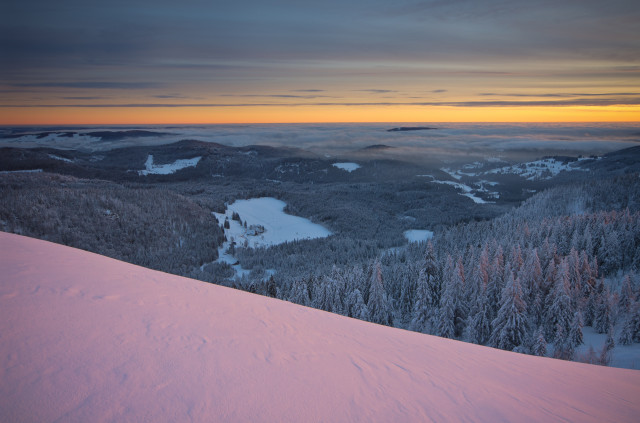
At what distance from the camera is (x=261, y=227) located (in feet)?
276

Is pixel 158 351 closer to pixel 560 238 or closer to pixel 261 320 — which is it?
pixel 261 320

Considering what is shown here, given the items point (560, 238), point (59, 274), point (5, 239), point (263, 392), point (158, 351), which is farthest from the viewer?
point (560, 238)

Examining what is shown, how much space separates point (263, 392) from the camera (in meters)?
4.89

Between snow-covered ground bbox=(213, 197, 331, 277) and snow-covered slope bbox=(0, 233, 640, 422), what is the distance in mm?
48706

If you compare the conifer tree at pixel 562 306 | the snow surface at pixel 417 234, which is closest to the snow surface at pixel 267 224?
the snow surface at pixel 417 234

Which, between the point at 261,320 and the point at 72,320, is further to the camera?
the point at 261,320

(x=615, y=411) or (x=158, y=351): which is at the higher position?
(x=158, y=351)

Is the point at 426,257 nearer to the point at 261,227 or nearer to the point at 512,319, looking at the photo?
the point at 512,319

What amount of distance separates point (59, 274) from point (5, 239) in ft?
15.7

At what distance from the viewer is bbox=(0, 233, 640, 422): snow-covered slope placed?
4.36m

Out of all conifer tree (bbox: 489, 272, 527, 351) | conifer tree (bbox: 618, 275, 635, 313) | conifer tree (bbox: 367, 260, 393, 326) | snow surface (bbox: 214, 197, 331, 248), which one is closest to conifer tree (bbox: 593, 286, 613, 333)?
conifer tree (bbox: 618, 275, 635, 313)

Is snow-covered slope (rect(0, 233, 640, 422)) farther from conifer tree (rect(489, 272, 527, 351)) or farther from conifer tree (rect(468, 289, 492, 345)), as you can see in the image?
conifer tree (rect(468, 289, 492, 345))

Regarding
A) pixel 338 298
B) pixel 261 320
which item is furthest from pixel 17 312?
pixel 338 298

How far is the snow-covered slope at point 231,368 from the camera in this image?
436cm
